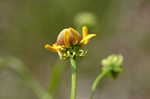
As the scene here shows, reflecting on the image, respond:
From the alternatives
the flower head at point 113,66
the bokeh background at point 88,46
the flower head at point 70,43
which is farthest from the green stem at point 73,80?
the bokeh background at point 88,46

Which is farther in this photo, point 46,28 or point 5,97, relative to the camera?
point 46,28

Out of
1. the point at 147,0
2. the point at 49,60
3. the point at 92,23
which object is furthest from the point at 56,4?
the point at 92,23

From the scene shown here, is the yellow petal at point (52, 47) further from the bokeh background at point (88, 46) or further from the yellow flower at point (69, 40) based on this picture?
the bokeh background at point (88, 46)

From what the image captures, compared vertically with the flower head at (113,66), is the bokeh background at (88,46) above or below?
above

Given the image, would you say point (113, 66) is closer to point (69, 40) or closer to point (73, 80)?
point (69, 40)

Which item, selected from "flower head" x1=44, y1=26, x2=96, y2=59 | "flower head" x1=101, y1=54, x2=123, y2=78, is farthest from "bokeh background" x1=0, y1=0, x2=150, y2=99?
"flower head" x1=44, y1=26, x2=96, y2=59

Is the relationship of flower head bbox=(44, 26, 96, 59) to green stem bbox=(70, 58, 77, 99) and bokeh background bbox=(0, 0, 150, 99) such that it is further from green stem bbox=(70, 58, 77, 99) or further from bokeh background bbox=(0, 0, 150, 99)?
bokeh background bbox=(0, 0, 150, 99)

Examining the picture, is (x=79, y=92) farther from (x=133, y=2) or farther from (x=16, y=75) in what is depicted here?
(x=133, y=2)

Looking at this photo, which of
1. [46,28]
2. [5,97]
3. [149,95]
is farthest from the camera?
A: [46,28]
